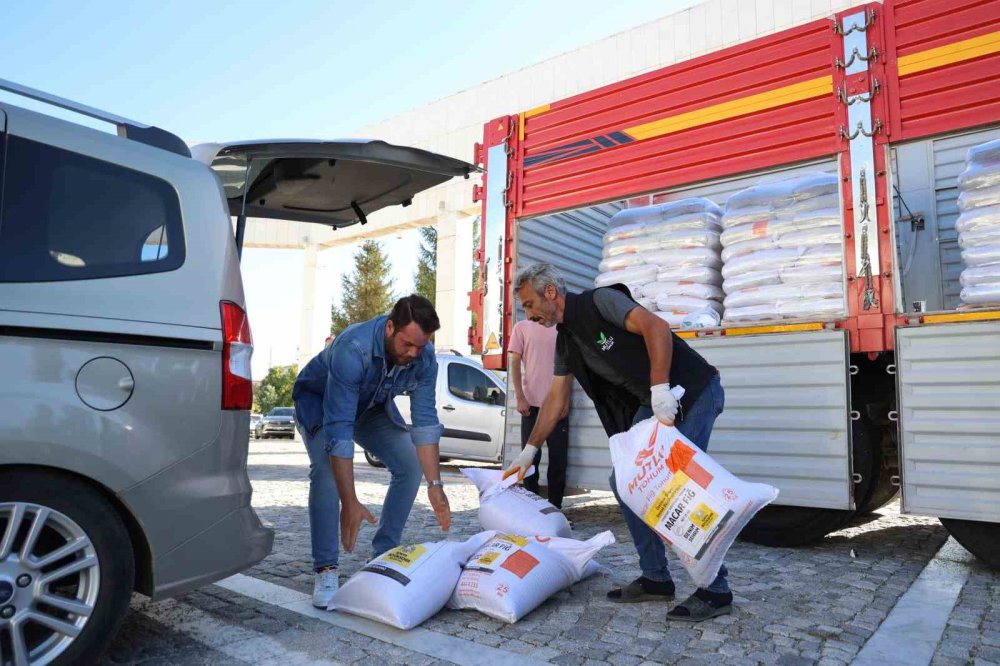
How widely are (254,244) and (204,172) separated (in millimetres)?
26089

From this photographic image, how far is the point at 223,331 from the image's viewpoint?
2.61 m

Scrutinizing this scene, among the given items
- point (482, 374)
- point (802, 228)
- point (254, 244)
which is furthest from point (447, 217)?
point (802, 228)

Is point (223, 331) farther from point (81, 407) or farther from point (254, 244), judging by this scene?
point (254, 244)

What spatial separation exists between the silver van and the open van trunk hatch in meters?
0.58

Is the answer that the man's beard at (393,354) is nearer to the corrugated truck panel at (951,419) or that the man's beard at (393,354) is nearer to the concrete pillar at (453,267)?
the corrugated truck panel at (951,419)

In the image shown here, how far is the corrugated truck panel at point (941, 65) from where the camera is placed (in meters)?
3.92

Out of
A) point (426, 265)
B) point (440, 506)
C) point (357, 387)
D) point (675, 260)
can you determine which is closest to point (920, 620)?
point (440, 506)

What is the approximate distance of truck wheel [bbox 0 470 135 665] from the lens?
84.5 inches

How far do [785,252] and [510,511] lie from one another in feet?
7.81

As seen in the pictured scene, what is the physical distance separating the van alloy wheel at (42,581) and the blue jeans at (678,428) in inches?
77.0

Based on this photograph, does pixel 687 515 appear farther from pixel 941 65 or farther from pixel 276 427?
pixel 276 427

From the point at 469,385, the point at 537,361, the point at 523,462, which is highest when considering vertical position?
the point at 537,361

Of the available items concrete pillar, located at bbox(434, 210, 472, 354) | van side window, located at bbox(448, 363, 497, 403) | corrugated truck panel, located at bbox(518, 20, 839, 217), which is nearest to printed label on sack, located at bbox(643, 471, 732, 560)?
corrugated truck panel, located at bbox(518, 20, 839, 217)

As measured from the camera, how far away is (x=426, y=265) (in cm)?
3909
